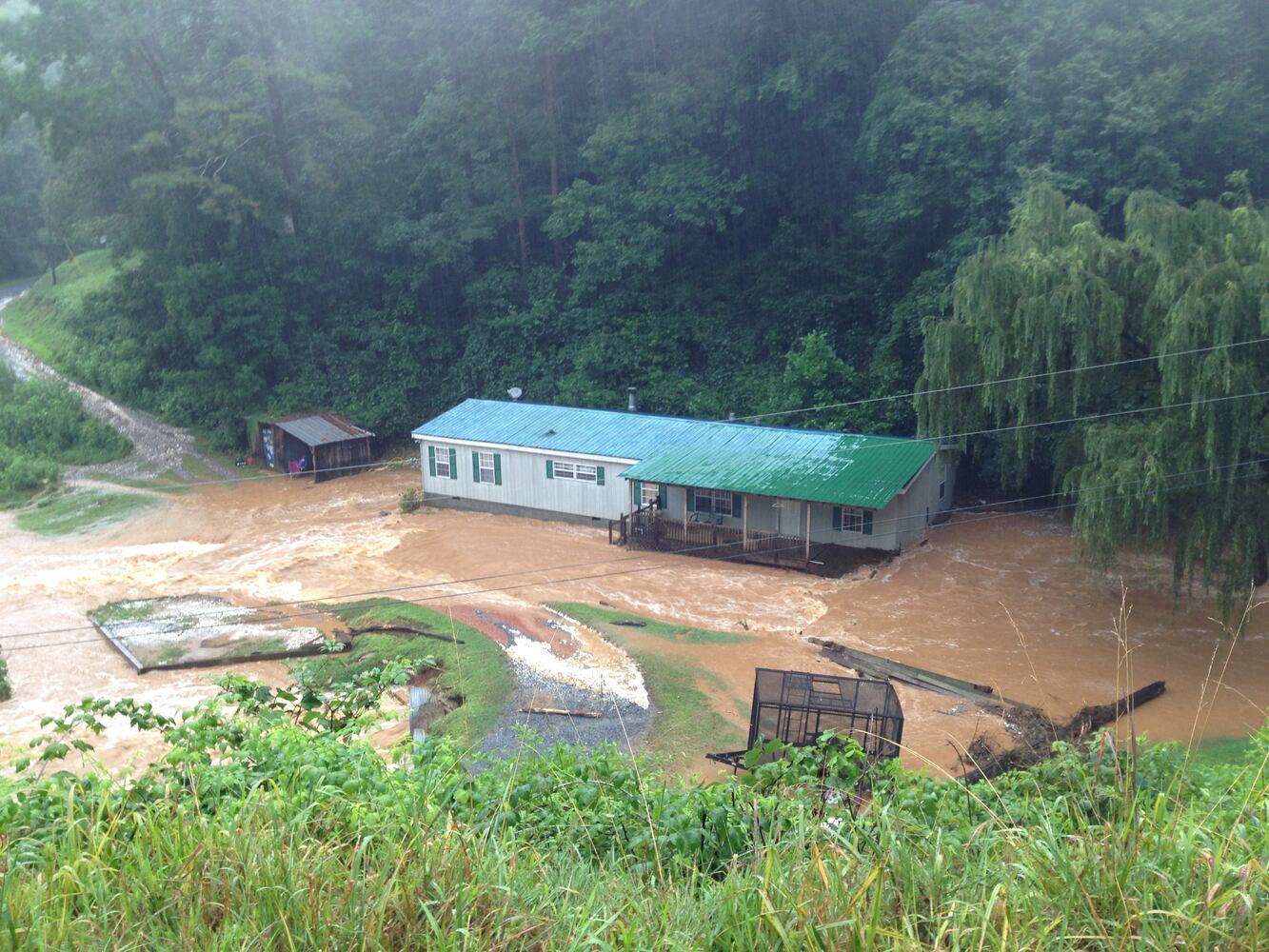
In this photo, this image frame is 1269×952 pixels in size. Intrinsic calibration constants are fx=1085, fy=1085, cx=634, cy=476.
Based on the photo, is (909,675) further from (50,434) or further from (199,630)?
(50,434)

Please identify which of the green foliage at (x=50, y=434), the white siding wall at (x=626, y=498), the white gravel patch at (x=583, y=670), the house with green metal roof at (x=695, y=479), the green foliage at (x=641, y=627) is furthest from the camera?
the green foliage at (x=50, y=434)

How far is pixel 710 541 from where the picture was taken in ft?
77.5

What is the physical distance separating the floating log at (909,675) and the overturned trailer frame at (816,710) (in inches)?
117

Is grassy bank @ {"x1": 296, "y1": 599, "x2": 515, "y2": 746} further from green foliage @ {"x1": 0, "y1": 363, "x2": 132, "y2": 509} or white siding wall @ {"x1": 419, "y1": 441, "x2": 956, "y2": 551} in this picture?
green foliage @ {"x1": 0, "y1": 363, "x2": 132, "y2": 509}

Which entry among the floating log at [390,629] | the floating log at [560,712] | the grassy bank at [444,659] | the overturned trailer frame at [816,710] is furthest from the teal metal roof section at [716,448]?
the overturned trailer frame at [816,710]

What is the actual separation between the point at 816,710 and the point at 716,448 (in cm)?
1303

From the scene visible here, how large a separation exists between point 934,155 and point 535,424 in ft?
42.9

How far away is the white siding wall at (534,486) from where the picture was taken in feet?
83.8

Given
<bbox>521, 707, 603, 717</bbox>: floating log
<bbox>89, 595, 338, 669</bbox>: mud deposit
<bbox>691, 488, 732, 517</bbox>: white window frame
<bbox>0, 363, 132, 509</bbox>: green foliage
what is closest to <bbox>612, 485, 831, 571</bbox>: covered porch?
<bbox>691, 488, 732, 517</bbox>: white window frame

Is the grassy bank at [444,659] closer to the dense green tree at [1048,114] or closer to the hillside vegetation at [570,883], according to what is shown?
the hillside vegetation at [570,883]

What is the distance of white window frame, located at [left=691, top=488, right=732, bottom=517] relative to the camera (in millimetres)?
24000

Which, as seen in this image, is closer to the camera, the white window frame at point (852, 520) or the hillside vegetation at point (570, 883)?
the hillside vegetation at point (570, 883)

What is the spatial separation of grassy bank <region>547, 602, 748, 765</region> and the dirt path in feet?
58.8

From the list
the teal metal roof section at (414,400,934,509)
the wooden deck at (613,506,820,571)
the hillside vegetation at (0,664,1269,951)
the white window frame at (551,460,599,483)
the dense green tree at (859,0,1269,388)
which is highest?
the dense green tree at (859,0,1269,388)
